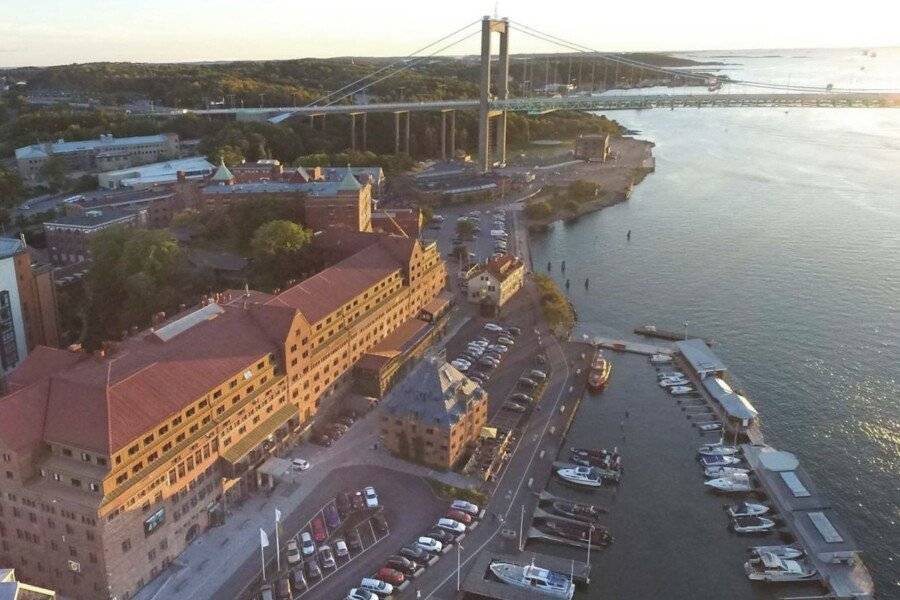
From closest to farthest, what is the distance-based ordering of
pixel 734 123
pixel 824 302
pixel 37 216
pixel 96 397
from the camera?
1. pixel 96 397
2. pixel 824 302
3. pixel 37 216
4. pixel 734 123

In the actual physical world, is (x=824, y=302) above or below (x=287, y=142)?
below

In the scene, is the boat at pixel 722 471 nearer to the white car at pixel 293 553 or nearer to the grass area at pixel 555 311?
the grass area at pixel 555 311

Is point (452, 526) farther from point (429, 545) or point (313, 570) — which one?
point (313, 570)

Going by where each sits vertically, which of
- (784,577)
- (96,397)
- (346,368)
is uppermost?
(96,397)

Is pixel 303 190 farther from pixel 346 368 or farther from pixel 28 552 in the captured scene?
pixel 28 552

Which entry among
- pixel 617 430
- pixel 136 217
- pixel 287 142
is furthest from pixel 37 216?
pixel 617 430

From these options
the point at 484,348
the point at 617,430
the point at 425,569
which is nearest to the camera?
the point at 425,569

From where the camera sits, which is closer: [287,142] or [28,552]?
[28,552]

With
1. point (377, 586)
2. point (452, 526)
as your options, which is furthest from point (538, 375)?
point (377, 586)

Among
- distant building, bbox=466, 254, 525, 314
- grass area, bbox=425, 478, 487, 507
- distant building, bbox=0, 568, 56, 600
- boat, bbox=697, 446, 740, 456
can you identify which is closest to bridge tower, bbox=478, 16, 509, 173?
distant building, bbox=466, 254, 525, 314
